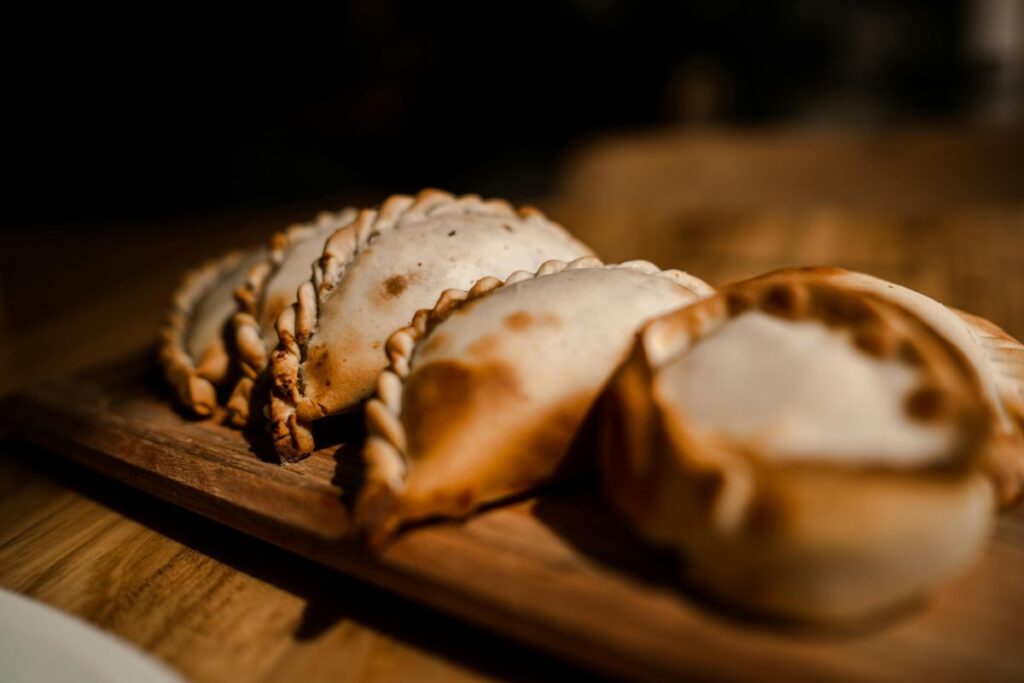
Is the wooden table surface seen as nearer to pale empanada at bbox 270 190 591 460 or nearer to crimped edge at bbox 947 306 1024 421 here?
pale empanada at bbox 270 190 591 460

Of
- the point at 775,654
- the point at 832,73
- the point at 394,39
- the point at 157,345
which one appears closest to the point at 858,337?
the point at 775,654

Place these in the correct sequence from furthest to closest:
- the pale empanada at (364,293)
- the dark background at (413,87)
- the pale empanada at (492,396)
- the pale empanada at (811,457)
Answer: the dark background at (413,87)
the pale empanada at (364,293)
the pale empanada at (492,396)
the pale empanada at (811,457)

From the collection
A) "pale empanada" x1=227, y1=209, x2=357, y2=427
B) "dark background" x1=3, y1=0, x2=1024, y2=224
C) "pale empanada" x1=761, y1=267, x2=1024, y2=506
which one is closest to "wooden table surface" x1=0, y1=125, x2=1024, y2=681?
"pale empanada" x1=227, y1=209, x2=357, y2=427

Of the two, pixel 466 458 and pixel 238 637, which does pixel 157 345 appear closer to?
pixel 238 637

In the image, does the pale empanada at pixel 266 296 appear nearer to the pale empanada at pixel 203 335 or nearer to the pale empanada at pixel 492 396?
the pale empanada at pixel 203 335

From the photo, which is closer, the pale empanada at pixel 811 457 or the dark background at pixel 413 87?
the pale empanada at pixel 811 457

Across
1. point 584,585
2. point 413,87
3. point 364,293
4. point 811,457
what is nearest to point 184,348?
point 364,293

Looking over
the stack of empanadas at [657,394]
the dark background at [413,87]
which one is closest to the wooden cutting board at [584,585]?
the stack of empanadas at [657,394]

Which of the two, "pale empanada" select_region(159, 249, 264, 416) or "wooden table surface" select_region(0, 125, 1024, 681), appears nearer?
"wooden table surface" select_region(0, 125, 1024, 681)
